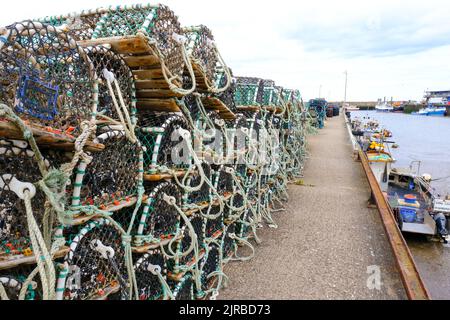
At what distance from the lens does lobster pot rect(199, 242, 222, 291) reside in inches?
115

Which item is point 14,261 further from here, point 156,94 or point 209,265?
point 209,265

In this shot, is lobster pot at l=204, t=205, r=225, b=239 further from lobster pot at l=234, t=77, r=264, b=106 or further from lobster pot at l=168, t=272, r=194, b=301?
lobster pot at l=234, t=77, r=264, b=106

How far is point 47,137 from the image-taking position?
4.41ft

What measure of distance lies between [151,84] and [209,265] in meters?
1.75

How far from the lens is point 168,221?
2.40 meters

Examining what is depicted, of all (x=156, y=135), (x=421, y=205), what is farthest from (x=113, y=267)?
(x=421, y=205)

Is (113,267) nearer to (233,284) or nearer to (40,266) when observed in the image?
(40,266)

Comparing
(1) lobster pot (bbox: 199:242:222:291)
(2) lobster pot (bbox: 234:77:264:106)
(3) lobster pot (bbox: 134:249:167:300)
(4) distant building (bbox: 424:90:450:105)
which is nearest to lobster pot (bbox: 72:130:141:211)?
(3) lobster pot (bbox: 134:249:167:300)

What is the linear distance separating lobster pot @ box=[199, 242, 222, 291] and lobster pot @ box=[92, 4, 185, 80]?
161cm

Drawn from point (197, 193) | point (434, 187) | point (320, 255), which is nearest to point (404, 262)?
point (320, 255)

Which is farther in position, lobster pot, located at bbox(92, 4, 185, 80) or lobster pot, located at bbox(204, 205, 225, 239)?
lobster pot, located at bbox(204, 205, 225, 239)

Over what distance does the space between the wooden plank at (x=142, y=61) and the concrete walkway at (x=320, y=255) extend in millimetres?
2121

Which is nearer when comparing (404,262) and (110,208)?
(110,208)

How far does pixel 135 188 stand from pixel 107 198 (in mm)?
222
